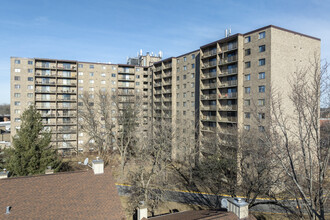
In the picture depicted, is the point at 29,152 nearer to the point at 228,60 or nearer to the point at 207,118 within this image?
the point at 207,118

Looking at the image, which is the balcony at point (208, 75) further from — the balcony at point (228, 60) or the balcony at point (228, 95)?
the balcony at point (228, 95)

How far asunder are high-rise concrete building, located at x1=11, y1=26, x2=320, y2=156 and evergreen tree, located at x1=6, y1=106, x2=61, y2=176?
22989mm

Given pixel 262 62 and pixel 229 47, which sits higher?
pixel 229 47

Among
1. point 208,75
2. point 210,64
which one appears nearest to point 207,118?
point 208,75

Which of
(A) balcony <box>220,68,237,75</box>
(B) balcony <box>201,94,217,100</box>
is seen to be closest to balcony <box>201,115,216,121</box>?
(B) balcony <box>201,94,217,100</box>

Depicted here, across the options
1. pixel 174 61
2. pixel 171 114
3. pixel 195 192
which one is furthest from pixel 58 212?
pixel 174 61

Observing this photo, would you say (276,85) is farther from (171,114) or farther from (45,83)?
(45,83)

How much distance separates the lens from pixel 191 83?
4975cm

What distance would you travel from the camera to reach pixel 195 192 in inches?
1353

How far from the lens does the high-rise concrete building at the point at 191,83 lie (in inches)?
Result: 1304

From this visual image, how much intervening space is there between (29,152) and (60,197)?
18483 mm

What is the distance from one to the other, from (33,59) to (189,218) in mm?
56640

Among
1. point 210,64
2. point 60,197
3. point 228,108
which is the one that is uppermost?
point 210,64

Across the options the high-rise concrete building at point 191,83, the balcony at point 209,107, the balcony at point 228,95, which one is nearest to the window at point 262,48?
the high-rise concrete building at point 191,83
